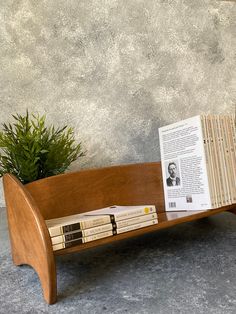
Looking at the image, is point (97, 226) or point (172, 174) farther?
point (172, 174)

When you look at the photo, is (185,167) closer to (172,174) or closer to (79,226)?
(172,174)

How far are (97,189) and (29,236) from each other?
0.52 meters

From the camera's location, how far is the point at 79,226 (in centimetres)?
96

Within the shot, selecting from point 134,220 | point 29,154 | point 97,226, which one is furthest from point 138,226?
point 29,154

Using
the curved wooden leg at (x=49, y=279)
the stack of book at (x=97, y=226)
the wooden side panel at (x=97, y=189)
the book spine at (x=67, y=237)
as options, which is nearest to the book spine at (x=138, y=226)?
the stack of book at (x=97, y=226)

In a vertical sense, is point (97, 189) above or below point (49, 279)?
above

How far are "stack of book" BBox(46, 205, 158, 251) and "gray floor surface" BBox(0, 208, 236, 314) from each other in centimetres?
16

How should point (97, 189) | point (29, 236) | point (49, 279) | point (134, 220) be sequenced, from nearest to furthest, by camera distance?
point (49, 279), point (29, 236), point (134, 220), point (97, 189)

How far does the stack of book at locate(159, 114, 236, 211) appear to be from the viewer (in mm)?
1333

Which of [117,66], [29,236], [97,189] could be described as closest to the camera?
[29,236]

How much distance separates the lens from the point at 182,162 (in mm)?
1434

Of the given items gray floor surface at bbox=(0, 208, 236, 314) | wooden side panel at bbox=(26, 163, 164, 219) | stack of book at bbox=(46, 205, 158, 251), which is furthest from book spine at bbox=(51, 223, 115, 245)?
wooden side panel at bbox=(26, 163, 164, 219)

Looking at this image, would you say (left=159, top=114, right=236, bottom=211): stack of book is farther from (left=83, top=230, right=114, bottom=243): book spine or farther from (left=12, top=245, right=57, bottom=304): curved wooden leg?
(left=12, top=245, right=57, bottom=304): curved wooden leg

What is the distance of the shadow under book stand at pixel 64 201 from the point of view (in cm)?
89
